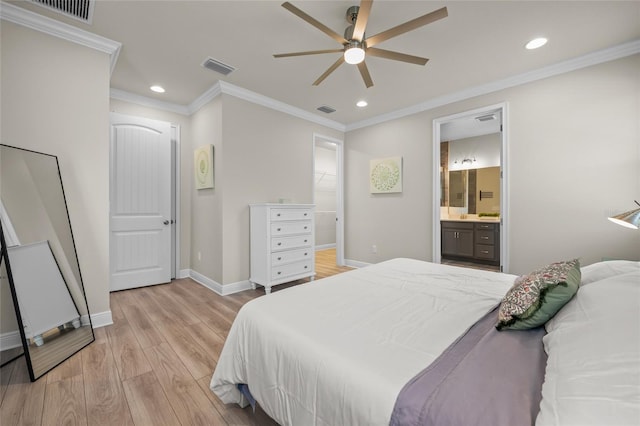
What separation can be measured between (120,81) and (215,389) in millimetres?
3557

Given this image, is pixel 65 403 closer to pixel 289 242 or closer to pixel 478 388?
pixel 478 388

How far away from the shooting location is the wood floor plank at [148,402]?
1.36 meters

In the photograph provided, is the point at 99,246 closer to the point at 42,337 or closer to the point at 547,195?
the point at 42,337

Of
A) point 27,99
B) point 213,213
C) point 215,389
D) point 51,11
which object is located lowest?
point 215,389

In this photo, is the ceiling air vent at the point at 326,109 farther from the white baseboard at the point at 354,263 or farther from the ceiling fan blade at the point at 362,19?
the white baseboard at the point at 354,263

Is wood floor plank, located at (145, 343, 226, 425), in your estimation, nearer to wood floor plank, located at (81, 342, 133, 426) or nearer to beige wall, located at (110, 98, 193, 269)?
wood floor plank, located at (81, 342, 133, 426)

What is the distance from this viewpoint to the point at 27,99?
2072 mm

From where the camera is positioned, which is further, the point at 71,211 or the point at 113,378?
the point at 71,211

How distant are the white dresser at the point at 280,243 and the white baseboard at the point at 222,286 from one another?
107mm

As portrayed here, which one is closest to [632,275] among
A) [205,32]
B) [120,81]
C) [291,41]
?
[291,41]

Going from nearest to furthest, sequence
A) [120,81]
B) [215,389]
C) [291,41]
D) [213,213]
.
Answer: [215,389] < [291,41] < [120,81] < [213,213]

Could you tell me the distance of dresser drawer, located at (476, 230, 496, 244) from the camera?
16.0ft

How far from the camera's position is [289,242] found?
3490mm

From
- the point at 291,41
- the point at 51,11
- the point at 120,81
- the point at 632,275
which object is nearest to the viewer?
the point at 632,275
